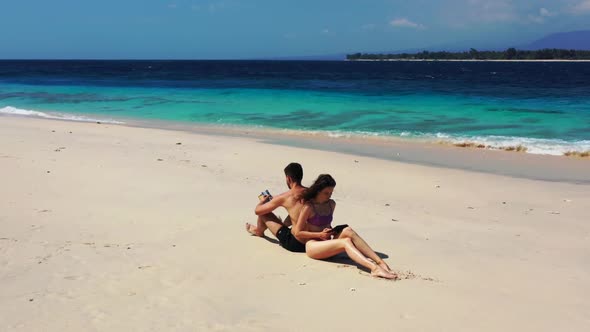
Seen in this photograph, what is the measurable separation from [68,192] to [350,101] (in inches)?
840

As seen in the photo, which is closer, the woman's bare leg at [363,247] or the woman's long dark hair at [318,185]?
the woman's bare leg at [363,247]

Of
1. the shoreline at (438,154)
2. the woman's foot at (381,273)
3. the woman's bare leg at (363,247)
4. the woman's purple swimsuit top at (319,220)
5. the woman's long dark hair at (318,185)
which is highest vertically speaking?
the woman's long dark hair at (318,185)

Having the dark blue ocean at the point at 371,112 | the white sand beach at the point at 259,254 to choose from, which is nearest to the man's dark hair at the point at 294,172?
the white sand beach at the point at 259,254

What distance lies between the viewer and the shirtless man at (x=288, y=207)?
5270 millimetres

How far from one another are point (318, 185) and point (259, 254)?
0.89 meters

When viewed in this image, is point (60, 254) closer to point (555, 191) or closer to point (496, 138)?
point (555, 191)

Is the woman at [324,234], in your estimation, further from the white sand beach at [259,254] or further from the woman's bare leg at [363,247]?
the white sand beach at [259,254]

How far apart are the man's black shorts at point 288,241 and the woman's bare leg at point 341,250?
124mm

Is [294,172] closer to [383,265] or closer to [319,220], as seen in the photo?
[319,220]

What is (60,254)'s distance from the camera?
485 centimetres

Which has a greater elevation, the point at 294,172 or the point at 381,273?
the point at 294,172

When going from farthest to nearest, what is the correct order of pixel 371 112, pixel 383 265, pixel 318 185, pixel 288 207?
pixel 371 112
pixel 288 207
pixel 318 185
pixel 383 265

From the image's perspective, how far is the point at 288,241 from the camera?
5.29m

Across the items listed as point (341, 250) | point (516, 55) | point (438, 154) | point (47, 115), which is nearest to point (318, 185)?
point (341, 250)
